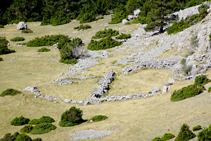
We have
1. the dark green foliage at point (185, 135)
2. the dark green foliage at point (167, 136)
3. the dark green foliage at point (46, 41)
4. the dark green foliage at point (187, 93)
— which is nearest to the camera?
the dark green foliage at point (185, 135)

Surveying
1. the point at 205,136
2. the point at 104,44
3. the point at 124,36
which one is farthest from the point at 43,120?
the point at 124,36

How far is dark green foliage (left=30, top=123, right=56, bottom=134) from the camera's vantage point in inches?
839

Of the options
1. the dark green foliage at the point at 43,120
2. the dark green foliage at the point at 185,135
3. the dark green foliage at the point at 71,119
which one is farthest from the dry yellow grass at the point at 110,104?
the dark green foliage at the point at 185,135

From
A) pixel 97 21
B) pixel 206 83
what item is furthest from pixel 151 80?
pixel 97 21

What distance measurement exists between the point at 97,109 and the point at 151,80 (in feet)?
31.3

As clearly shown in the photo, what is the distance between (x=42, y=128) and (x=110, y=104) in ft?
27.5

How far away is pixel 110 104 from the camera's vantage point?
27703mm

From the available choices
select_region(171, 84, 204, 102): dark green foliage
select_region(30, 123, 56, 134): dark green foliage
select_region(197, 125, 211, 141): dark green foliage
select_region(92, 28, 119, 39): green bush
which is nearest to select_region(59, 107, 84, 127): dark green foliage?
select_region(30, 123, 56, 134): dark green foliage

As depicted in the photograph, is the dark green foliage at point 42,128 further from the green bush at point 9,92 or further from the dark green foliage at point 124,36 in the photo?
the dark green foliage at point 124,36

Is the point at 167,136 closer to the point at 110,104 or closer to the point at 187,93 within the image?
the point at 187,93

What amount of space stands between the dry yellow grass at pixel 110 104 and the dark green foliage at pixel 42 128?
0.56 meters

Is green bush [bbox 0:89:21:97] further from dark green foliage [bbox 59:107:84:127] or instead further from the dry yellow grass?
dark green foliage [bbox 59:107:84:127]

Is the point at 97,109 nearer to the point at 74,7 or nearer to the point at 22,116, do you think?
the point at 22,116

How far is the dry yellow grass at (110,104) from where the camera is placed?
18.5 meters
